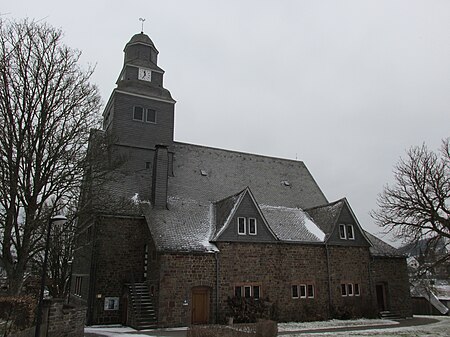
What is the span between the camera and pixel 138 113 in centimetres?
2722

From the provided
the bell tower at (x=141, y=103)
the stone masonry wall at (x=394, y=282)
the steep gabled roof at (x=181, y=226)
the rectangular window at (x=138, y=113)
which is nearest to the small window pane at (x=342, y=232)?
the stone masonry wall at (x=394, y=282)

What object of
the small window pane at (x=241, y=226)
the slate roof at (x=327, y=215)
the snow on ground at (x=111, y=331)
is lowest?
the snow on ground at (x=111, y=331)

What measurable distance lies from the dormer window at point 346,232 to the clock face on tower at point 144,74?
56.2ft

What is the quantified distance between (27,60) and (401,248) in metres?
25.1

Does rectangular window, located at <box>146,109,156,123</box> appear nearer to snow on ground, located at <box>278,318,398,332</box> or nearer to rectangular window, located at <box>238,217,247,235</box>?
rectangular window, located at <box>238,217,247,235</box>

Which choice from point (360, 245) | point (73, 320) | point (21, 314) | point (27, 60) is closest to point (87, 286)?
point (73, 320)

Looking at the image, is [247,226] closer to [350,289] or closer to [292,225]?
[292,225]

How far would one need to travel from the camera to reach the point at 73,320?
14.7 m

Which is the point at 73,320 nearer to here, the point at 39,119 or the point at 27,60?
the point at 39,119

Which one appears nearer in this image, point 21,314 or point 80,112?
point 21,314

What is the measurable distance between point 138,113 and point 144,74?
3568 mm

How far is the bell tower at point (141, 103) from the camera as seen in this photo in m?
26.6

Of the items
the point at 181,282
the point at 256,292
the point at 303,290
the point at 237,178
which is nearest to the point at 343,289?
the point at 303,290

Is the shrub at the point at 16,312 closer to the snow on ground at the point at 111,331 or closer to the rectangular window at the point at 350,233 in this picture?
the snow on ground at the point at 111,331
